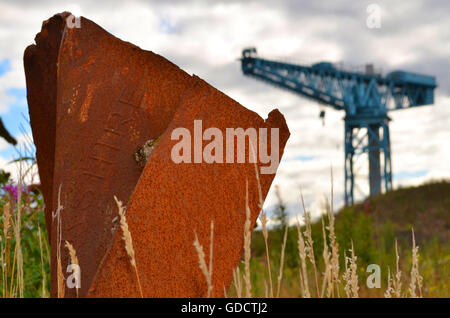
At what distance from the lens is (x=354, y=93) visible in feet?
95.2

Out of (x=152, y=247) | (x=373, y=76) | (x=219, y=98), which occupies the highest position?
(x=373, y=76)

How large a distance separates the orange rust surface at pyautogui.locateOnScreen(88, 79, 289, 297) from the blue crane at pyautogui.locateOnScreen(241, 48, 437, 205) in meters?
25.3

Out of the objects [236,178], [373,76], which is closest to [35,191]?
[236,178]

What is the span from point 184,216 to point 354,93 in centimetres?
2806

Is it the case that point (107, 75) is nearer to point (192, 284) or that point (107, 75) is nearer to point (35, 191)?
point (192, 284)

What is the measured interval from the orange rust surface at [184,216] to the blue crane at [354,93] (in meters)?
25.3

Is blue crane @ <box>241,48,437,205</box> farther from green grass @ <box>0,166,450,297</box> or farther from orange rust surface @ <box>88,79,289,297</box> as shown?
orange rust surface @ <box>88,79,289,297</box>

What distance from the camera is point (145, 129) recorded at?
7.70 ft

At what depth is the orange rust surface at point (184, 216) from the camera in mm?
2027

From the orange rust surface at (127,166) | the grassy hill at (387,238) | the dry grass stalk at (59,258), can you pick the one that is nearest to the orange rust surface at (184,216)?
the orange rust surface at (127,166)

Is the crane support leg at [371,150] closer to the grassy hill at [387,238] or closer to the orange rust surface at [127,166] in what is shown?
the grassy hill at [387,238]

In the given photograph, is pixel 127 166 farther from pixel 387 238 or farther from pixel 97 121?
pixel 387 238
